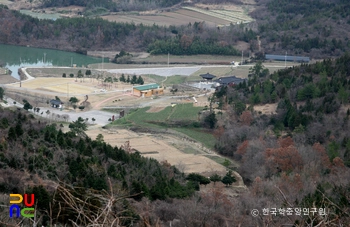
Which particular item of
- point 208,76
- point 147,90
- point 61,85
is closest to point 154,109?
point 147,90

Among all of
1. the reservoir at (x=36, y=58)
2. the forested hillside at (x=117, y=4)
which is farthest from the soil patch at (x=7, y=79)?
the forested hillside at (x=117, y=4)

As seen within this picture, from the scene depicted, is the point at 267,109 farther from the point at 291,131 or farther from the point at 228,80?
the point at 228,80

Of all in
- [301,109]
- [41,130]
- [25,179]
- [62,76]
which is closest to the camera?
[25,179]

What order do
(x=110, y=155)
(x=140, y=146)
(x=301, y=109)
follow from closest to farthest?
(x=110, y=155), (x=140, y=146), (x=301, y=109)

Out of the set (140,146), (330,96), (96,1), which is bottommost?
(140,146)

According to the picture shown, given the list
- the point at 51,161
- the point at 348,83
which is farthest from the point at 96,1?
the point at 51,161

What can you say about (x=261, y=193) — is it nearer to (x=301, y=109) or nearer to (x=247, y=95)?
(x=301, y=109)
